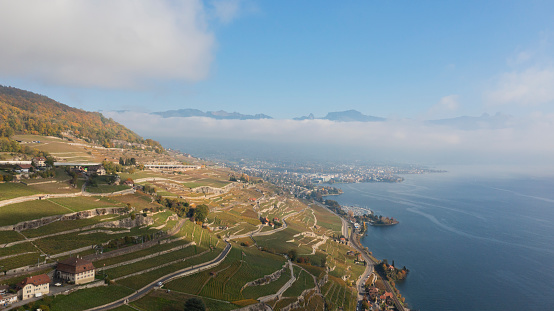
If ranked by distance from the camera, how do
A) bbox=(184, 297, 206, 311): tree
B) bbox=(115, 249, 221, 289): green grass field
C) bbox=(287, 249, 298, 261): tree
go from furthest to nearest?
bbox=(287, 249, 298, 261): tree
bbox=(115, 249, 221, 289): green grass field
bbox=(184, 297, 206, 311): tree

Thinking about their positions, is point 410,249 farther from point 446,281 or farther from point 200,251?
point 200,251

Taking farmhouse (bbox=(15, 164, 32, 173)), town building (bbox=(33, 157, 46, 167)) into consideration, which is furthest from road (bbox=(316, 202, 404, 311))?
town building (bbox=(33, 157, 46, 167))

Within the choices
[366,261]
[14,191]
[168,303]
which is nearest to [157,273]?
[168,303]

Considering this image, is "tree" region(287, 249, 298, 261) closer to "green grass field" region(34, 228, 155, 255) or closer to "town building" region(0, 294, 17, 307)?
"green grass field" region(34, 228, 155, 255)

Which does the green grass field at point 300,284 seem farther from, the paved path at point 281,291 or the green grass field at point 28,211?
the green grass field at point 28,211

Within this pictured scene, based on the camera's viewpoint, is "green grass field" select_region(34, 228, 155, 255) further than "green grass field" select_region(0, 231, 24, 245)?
Yes

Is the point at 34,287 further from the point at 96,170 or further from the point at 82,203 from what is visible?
the point at 96,170

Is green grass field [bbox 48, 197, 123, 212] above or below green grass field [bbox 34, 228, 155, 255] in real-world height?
above
